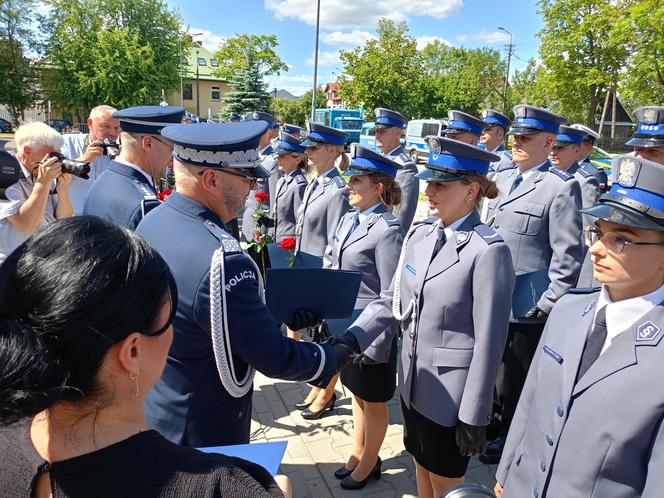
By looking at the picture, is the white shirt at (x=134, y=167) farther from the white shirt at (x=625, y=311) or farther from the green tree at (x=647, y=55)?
the green tree at (x=647, y=55)

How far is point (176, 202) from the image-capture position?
6.48ft

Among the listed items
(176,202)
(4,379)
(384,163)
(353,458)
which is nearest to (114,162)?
(176,202)

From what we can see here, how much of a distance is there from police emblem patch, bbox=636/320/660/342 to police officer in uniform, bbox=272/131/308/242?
4.30 m

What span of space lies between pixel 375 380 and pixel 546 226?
1.87m

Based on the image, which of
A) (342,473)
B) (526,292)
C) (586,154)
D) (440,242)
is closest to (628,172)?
(440,242)

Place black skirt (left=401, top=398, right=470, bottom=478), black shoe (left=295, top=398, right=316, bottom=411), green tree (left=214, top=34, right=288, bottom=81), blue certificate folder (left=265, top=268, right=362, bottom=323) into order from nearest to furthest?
blue certificate folder (left=265, top=268, right=362, bottom=323)
black skirt (left=401, top=398, right=470, bottom=478)
black shoe (left=295, top=398, right=316, bottom=411)
green tree (left=214, top=34, right=288, bottom=81)

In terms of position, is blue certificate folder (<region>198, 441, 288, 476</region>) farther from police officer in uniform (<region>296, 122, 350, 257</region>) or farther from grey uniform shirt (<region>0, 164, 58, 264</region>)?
police officer in uniform (<region>296, 122, 350, 257</region>)

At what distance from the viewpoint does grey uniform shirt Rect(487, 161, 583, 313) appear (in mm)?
3506

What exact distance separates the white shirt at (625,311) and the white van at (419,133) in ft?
90.2

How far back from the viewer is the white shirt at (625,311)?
1.57 meters

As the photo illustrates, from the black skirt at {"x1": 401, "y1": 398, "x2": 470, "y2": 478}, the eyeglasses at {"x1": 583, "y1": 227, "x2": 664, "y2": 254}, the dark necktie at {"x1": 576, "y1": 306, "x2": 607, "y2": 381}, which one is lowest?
the black skirt at {"x1": 401, "y1": 398, "x2": 470, "y2": 478}

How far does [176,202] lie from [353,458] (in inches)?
89.4

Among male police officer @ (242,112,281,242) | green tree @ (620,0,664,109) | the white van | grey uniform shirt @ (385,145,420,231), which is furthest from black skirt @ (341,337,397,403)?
the white van

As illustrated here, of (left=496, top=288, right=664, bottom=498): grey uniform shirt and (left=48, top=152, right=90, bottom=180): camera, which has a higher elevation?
(left=48, top=152, right=90, bottom=180): camera
